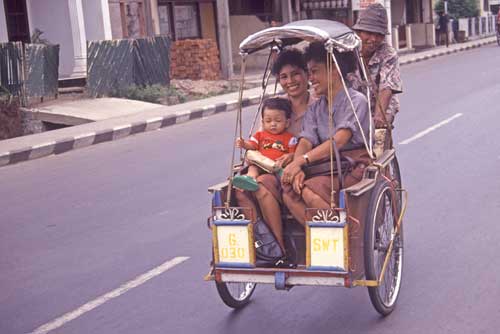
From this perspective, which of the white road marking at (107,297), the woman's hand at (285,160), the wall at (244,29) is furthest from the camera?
the wall at (244,29)

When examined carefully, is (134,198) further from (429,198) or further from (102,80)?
(102,80)

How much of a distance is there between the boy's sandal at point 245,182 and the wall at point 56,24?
16.2 meters

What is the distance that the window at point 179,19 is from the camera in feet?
85.4

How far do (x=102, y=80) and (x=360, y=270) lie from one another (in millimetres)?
14280

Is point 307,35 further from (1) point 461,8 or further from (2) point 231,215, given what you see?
(1) point 461,8

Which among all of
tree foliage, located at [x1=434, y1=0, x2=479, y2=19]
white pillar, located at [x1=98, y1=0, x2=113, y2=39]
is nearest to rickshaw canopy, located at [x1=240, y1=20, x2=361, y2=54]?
white pillar, located at [x1=98, y1=0, x2=113, y2=39]

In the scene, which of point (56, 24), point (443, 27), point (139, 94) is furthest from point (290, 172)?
point (443, 27)

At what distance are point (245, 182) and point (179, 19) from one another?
2250 cm

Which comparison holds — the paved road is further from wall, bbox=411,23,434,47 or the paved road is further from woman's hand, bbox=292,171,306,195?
wall, bbox=411,23,434,47

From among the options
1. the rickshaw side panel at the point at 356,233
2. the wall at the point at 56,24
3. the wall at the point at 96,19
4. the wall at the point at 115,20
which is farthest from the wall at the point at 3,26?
the rickshaw side panel at the point at 356,233

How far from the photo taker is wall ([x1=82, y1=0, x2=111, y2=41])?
20.8 meters

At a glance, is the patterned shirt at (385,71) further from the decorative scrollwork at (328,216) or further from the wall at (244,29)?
the wall at (244,29)

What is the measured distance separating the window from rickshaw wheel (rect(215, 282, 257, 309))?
20.9 meters

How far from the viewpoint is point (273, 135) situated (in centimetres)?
527
